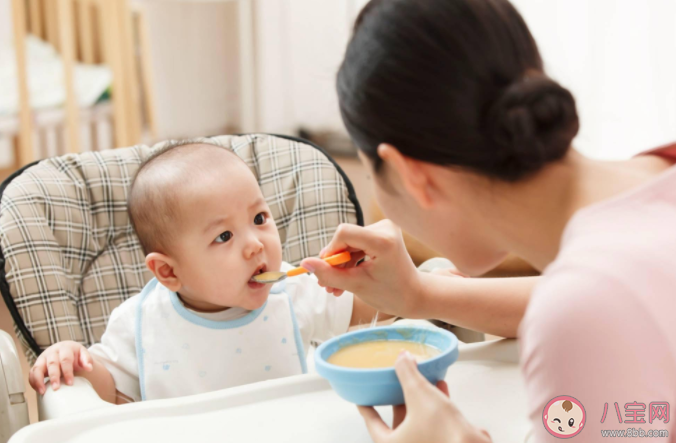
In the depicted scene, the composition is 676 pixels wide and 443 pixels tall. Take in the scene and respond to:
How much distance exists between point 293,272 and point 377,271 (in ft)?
0.44

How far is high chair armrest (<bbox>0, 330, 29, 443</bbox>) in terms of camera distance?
1.00 meters

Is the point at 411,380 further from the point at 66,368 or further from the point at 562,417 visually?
the point at 66,368

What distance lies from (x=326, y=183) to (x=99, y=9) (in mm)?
2849

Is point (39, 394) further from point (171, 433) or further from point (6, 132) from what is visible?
point (6, 132)

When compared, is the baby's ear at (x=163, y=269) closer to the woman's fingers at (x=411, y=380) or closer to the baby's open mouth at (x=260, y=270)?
the baby's open mouth at (x=260, y=270)

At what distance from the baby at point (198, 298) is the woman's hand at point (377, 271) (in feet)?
0.58

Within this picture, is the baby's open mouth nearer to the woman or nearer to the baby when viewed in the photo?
the baby

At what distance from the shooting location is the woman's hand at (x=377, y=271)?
106cm

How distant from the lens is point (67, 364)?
1.09 metres

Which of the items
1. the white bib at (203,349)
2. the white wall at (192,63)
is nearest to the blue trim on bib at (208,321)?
the white bib at (203,349)

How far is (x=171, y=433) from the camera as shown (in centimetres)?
90

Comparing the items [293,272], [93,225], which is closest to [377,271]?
[293,272]

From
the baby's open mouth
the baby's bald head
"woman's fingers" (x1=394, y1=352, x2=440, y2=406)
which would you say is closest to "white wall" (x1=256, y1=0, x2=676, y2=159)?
the baby's bald head

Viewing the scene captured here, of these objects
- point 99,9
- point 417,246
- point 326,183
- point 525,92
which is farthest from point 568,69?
point 99,9
